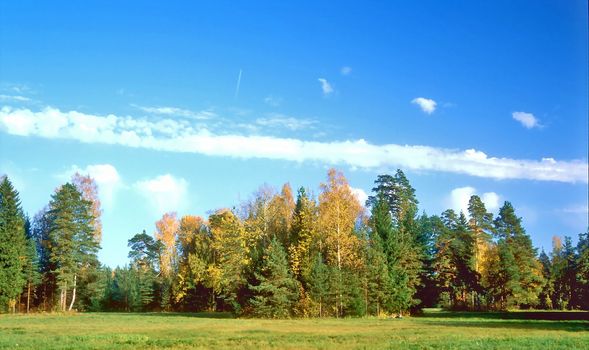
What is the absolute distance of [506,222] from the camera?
269 feet

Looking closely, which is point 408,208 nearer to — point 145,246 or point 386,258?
point 386,258

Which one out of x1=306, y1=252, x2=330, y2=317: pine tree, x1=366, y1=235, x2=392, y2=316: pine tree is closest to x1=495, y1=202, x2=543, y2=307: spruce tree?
x1=366, y1=235, x2=392, y2=316: pine tree

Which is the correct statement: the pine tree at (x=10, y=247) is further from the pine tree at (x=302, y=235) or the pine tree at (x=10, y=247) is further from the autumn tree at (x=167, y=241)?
the pine tree at (x=302, y=235)

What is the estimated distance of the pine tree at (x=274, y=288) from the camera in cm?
5453

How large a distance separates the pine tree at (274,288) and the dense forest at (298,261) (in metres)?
0.13

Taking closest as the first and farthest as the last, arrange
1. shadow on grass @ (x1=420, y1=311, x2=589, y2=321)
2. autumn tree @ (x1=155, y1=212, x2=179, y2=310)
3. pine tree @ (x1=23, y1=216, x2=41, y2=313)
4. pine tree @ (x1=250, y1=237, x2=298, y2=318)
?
shadow on grass @ (x1=420, y1=311, x2=589, y2=321) → pine tree @ (x1=250, y1=237, x2=298, y2=318) → pine tree @ (x1=23, y1=216, x2=41, y2=313) → autumn tree @ (x1=155, y1=212, x2=179, y2=310)

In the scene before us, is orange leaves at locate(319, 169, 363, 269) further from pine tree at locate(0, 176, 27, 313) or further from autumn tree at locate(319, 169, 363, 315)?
pine tree at locate(0, 176, 27, 313)

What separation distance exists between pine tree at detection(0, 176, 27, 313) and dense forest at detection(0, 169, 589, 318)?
5.6 inches

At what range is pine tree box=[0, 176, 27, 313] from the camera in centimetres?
6650

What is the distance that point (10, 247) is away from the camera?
68.2 m

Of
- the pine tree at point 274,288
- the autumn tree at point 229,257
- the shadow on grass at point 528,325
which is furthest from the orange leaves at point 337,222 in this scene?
the shadow on grass at point 528,325

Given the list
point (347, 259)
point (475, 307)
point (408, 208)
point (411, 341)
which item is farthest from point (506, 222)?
point (411, 341)

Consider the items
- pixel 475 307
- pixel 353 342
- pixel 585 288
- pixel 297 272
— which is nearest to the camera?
pixel 353 342

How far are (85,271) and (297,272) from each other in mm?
33114
